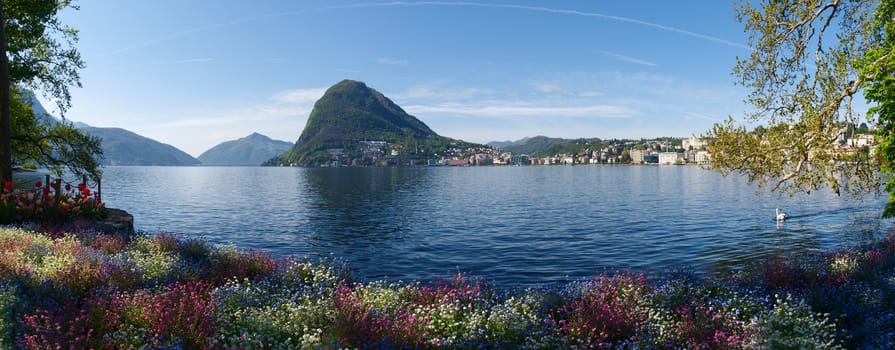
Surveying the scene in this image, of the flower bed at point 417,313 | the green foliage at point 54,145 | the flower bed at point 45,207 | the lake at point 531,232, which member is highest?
the green foliage at point 54,145

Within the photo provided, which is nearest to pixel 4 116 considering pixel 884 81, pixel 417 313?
pixel 417 313

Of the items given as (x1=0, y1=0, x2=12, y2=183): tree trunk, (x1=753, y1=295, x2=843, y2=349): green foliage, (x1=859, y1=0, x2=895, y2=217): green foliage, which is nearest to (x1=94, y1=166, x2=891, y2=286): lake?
(x1=859, y1=0, x2=895, y2=217): green foliage

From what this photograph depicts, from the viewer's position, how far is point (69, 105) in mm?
29859

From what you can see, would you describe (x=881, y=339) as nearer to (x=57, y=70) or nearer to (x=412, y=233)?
(x=412, y=233)

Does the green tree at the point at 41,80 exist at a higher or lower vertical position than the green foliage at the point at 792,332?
higher

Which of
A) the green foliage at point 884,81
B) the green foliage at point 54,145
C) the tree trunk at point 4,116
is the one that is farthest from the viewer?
the green foliage at point 54,145

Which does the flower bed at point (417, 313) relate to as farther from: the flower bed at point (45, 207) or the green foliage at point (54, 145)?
the green foliage at point (54, 145)

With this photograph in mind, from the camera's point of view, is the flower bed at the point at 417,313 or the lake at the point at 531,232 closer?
the flower bed at the point at 417,313

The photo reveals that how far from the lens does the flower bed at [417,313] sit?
25.7 feet

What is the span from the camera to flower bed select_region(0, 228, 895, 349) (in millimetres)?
7832

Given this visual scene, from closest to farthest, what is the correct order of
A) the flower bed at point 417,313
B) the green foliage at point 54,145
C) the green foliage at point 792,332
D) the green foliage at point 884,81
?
the green foliage at point 792,332 → the flower bed at point 417,313 → the green foliage at point 884,81 → the green foliage at point 54,145

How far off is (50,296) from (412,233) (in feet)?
76.3

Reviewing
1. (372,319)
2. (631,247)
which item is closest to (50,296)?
(372,319)

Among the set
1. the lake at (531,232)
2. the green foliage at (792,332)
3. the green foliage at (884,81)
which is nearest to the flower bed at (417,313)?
the green foliage at (792,332)
